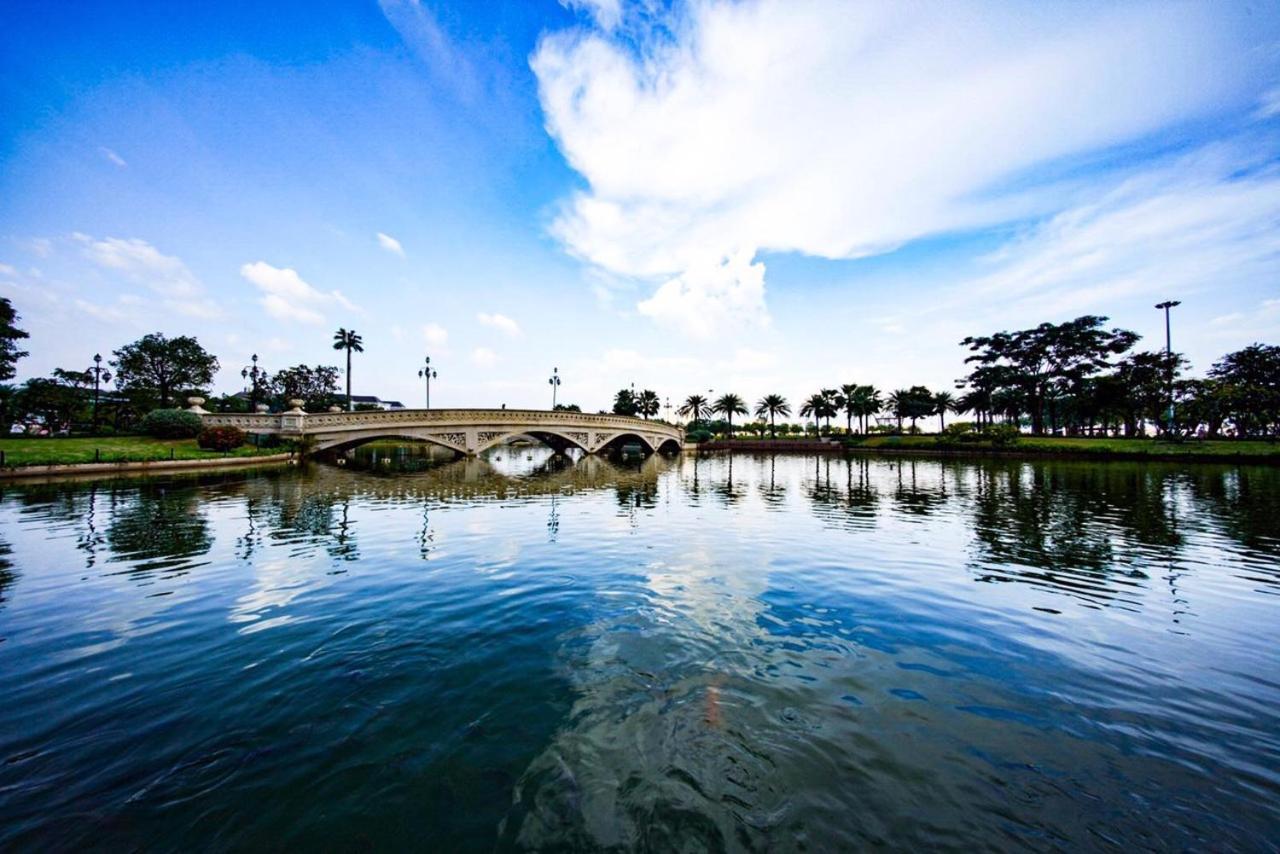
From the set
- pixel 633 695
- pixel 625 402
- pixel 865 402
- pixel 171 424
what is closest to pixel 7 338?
pixel 171 424

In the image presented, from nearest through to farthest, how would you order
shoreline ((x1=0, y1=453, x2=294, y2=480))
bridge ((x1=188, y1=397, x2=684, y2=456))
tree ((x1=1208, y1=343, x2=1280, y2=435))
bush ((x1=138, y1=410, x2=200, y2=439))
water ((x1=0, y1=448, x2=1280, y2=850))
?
water ((x1=0, y1=448, x2=1280, y2=850)), shoreline ((x1=0, y1=453, x2=294, y2=480)), bush ((x1=138, y1=410, x2=200, y2=439)), bridge ((x1=188, y1=397, x2=684, y2=456)), tree ((x1=1208, y1=343, x2=1280, y2=435))

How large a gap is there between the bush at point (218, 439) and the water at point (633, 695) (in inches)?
1349

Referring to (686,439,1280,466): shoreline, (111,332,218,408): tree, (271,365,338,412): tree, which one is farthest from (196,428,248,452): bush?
(686,439,1280,466): shoreline

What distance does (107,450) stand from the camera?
36312mm

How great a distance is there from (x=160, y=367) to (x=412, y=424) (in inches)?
1561

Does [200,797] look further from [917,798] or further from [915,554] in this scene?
[915,554]

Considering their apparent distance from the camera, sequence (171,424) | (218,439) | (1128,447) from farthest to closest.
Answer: (1128,447), (171,424), (218,439)

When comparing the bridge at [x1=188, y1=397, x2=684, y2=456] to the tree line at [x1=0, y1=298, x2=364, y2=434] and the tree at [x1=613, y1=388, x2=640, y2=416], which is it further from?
the tree at [x1=613, y1=388, x2=640, y2=416]

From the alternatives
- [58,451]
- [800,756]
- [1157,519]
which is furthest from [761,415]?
[800,756]

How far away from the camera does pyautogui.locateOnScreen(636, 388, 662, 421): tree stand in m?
128

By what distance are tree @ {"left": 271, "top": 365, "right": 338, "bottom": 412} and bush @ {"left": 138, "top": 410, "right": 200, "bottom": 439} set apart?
46.2 meters

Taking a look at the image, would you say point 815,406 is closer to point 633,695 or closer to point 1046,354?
point 1046,354

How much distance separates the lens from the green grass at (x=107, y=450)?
Answer: 31.3 meters

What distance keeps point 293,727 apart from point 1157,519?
2741 centimetres
